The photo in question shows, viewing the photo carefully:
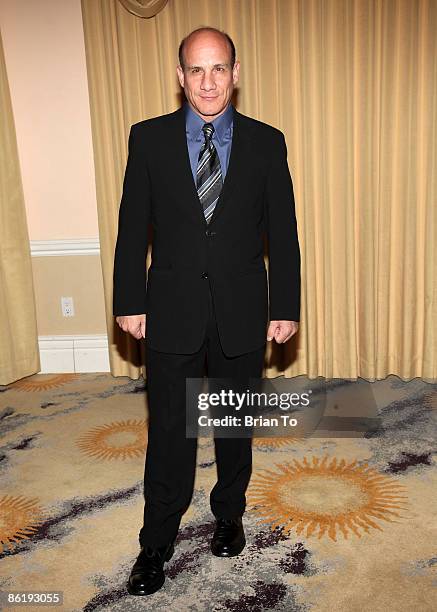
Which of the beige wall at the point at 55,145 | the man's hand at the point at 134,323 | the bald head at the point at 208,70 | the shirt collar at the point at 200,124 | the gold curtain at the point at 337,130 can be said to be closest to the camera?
the bald head at the point at 208,70

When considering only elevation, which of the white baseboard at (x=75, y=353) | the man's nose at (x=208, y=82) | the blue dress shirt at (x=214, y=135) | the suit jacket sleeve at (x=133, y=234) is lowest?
the white baseboard at (x=75, y=353)

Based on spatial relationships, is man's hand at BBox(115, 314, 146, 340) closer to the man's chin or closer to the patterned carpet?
the man's chin

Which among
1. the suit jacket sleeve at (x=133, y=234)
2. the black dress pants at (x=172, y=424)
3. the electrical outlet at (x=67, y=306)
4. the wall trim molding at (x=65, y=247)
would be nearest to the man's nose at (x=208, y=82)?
the suit jacket sleeve at (x=133, y=234)

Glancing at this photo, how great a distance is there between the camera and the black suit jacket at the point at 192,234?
2037 millimetres

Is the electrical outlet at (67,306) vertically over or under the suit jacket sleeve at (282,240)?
under

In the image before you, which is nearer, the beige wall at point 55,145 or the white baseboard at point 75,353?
the beige wall at point 55,145

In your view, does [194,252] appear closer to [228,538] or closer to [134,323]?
[134,323]

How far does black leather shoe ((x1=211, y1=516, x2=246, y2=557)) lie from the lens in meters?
2.30

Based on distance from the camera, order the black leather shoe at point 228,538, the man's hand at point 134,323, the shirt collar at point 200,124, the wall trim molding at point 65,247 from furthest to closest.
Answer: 1. the wall trim molding at point 65,247
2. the black leather shoe at point 228,538
3. the man's hand at point 134,323
4. the shirt collar at point 200,124

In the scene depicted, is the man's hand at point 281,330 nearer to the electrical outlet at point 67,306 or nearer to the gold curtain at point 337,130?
the gold curtain at point 337,130

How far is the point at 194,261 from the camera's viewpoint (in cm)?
204

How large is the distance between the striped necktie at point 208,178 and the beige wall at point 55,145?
205 cm

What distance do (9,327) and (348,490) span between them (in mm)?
2308

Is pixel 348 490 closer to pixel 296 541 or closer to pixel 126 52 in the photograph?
pixel 296 541
